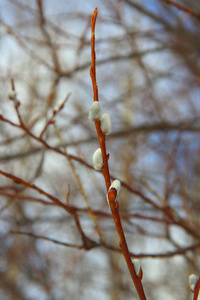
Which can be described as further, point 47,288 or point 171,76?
point 47,288

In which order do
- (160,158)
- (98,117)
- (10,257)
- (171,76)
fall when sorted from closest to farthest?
(98,117) → (171,76) → (160,158) → (10,257)

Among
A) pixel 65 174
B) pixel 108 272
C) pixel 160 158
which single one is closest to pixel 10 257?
pixel 65 174

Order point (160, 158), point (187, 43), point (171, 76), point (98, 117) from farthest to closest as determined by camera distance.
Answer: point (160, 158) < point (171, 76) < point (187, 43) < point (98, 117)

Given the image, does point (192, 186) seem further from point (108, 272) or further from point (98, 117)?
point (98, 117)

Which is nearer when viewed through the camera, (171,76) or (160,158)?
(171,76)

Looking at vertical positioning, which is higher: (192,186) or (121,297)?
(192,186)

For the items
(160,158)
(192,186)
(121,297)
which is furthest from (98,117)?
(121,297)

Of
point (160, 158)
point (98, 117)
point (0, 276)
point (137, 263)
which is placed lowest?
point (137, 263)

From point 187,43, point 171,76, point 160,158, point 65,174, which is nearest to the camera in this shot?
point 187,43

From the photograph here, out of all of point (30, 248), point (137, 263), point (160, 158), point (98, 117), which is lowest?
point (137, 263)

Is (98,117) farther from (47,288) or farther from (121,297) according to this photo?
(121,297)
